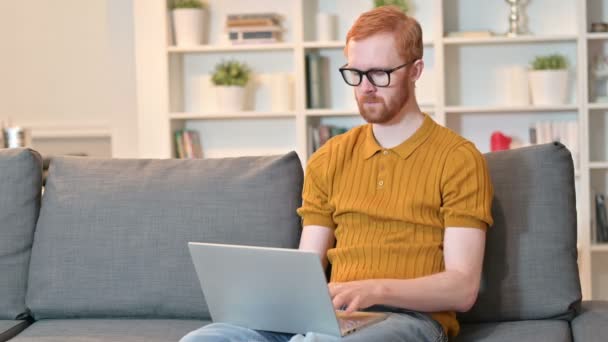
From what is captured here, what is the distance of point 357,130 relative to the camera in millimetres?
2264

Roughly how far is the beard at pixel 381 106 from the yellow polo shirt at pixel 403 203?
77 millimetres

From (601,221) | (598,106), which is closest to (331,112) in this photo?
(598,106)

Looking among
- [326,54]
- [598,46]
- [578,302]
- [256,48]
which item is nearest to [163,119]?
[256,48]

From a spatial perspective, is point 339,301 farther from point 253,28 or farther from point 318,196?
point 253,28

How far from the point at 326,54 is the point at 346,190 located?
9.03 feet

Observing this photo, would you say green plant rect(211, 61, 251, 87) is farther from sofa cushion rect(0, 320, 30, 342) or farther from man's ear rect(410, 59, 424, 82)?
man's ear rect(410, 59, 424, 82)

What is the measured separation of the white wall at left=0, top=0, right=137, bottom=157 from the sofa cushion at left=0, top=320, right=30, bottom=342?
278 cm

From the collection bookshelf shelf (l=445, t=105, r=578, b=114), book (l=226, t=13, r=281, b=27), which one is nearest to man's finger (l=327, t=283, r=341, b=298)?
bookshelf shelf (l=445, t=105, r=578, b=114)

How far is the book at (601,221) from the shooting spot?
4562mm

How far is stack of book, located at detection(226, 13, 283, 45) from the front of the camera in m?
4.72

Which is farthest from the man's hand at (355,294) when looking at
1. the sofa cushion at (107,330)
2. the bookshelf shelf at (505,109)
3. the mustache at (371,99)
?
the bookshelf shelf at (505,109)

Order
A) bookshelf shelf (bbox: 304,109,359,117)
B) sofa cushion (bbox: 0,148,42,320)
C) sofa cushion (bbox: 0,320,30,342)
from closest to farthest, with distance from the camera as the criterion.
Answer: sofa cushion (bbox: 0,320,30,342) < sofa cushion (bbox: 0,148,42,320) < bookshelf shelf (bbox: 304,109,359,117)

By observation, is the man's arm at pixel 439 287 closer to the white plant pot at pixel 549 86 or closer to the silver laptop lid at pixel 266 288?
the silver laptop lid at pixel 266 288

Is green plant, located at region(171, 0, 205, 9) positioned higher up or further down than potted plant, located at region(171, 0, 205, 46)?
higher up
